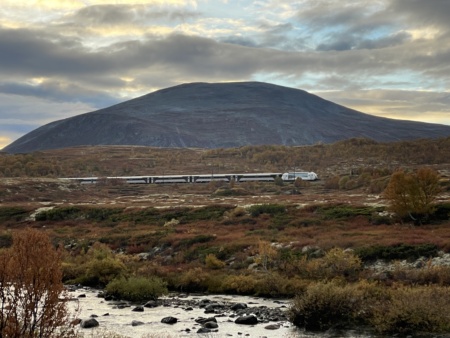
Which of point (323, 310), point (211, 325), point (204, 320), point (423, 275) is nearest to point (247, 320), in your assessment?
point (211, 325)

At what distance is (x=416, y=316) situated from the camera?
68.0 ft

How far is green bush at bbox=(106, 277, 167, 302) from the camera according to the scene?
99.1 ft

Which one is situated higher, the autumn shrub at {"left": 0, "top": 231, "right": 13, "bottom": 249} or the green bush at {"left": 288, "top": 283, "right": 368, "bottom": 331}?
the green bush at {"left": 288, "top": 283, "right": 368, "bottom": 331}

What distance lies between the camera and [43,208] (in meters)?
71.5

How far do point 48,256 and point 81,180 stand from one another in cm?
13355

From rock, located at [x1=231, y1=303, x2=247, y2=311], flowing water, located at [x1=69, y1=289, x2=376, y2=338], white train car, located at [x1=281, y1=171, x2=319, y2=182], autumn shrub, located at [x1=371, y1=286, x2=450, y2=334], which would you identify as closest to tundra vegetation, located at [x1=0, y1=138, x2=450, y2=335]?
autumn shrub, located at [x1=371, y1=286, x2=450, y2=334]

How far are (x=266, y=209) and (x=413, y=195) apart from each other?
60.3ft

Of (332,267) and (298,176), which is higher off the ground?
(298,176)

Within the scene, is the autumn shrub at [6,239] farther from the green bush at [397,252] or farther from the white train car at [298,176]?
the white train car at [298,176]

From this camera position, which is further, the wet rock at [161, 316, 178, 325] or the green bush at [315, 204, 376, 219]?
the green bush at [315, 204, 376, 219]

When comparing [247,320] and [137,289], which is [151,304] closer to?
[137,289]

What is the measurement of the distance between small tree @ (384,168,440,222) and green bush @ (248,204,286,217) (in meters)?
14.5

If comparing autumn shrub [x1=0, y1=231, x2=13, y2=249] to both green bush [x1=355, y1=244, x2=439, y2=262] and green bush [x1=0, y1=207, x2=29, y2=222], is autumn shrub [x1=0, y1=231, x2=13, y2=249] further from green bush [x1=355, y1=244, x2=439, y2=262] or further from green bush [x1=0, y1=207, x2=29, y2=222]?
green bush [x1=355, y1=244, x2=439, y2=262]

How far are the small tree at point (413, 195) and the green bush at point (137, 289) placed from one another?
27.3 m
